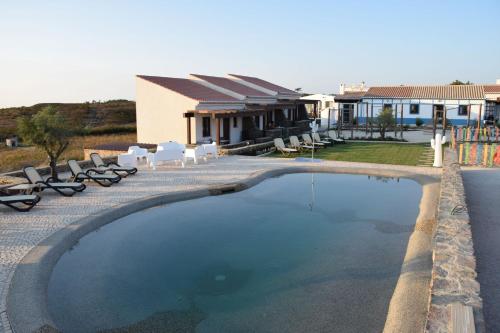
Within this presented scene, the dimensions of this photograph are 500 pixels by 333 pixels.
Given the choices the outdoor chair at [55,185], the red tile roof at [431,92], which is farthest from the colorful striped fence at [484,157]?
the red tile roof at [431,92]

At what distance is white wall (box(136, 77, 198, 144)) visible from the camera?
2416cm

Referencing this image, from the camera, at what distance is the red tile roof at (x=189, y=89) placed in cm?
2488

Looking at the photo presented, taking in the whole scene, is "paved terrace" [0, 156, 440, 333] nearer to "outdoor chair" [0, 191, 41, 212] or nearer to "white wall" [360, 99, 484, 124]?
"outdoor chair" [0, 191, 41, 212]

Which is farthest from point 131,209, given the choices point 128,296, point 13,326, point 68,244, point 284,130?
point 284,130

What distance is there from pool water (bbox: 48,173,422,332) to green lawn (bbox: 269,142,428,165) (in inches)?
273

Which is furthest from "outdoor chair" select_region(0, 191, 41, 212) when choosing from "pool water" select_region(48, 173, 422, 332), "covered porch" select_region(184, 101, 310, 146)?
"covered porch" select_region(184, 101, 310, 146)

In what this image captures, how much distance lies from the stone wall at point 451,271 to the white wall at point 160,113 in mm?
17147

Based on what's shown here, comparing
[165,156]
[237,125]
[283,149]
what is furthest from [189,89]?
[165,156]

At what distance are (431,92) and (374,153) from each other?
2362 centimetres

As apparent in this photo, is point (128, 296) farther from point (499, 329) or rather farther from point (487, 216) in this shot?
point (487, 216)

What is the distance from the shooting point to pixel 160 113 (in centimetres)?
2500

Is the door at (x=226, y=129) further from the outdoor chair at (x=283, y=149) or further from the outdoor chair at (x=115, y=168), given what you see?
the outdoor chair at (x=115, y=168)

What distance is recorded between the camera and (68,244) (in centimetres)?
856

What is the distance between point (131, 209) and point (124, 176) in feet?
13.8
